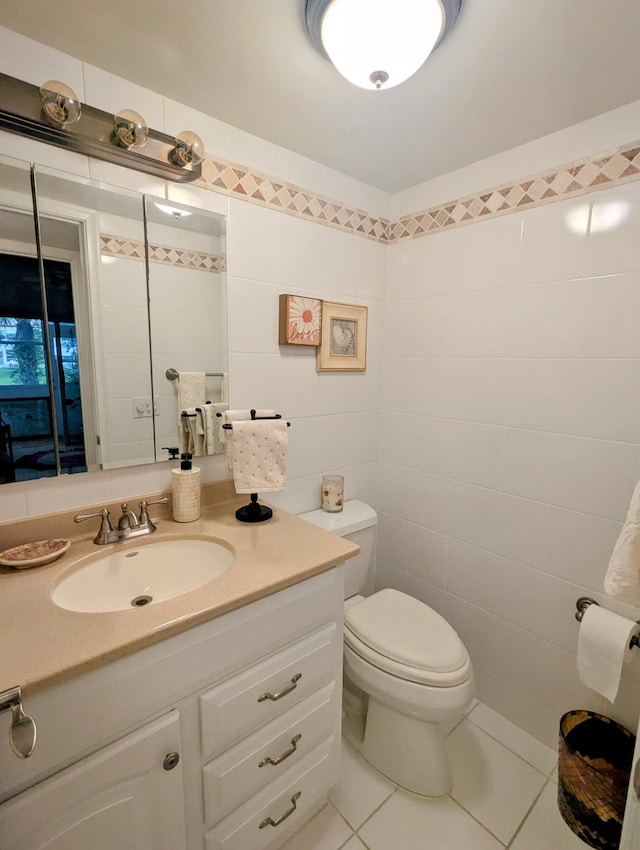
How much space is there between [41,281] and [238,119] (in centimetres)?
79

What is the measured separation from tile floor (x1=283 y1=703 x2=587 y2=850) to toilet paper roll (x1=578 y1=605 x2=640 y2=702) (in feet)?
1.43

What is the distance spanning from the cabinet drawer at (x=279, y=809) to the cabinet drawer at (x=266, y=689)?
0.66 ft

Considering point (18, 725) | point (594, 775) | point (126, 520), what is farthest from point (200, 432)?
point (594, 775)

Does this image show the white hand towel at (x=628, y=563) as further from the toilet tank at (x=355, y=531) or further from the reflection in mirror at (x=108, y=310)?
the reflection in mirror at (x=108, y=310)

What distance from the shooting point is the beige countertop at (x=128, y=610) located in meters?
0.66

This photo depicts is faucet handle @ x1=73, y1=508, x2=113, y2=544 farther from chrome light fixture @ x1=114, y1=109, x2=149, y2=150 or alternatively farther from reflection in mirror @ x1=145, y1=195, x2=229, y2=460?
chrome light fixture @ x1=114, y1=109, x2=149, y2=150

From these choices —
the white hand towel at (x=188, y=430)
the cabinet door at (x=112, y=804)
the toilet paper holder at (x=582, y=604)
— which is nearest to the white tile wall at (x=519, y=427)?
the toilet paper holder at (x=582, y=604)

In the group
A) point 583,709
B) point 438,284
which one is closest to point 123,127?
point 438,284

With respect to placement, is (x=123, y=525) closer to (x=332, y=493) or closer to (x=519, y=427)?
(x=332, y=493)

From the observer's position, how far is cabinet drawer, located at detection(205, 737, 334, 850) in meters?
0.91

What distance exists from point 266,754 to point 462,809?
724mm

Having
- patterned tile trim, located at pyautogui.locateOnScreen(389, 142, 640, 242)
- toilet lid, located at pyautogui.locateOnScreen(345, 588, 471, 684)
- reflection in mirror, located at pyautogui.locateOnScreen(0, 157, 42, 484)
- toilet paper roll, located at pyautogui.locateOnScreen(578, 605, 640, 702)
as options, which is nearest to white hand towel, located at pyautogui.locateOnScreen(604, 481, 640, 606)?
toilet paper roll, located at pyautogui.locateOnScreen(578, 605, 640, 702)

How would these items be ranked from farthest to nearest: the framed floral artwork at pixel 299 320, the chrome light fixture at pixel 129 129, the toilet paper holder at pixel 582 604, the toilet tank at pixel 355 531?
the toilet tank at pixel 355 531
the framed floral artwork at pixel 299 320
the toilet paper holder at pixel 582 604
the chrome light fixture at pixel 129 129

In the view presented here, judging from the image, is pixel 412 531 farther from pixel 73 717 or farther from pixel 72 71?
pixel 72 71
